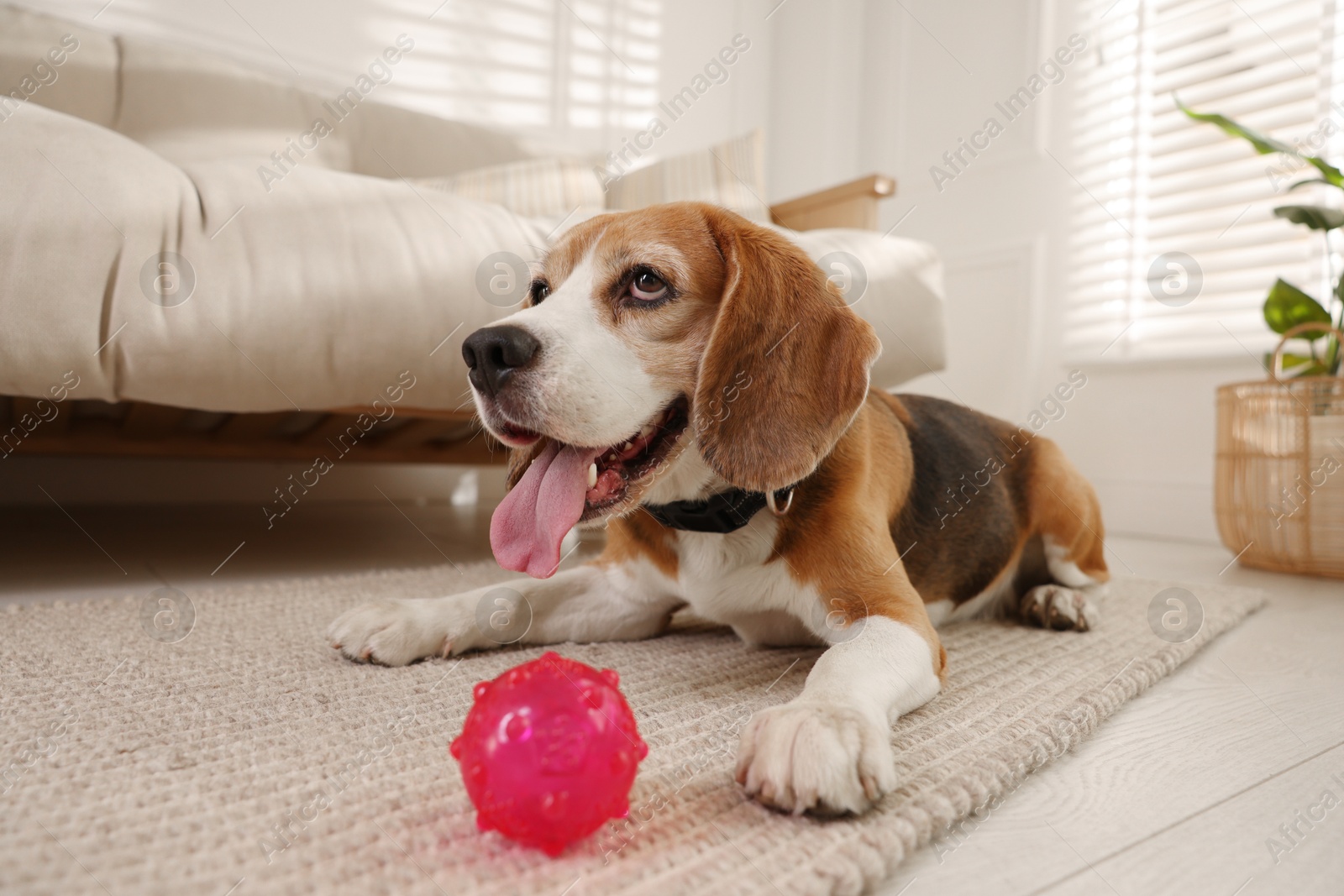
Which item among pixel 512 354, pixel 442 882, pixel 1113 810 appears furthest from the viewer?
pixel 512 354

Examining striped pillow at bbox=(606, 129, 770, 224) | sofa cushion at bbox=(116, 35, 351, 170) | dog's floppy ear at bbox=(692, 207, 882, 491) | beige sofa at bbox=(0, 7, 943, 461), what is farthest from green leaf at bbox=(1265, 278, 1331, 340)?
sofa cushion at bbox=(116, 35, 351, 170)

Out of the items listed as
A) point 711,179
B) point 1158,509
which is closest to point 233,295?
point 711,179

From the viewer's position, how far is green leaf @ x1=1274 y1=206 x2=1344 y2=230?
293cm

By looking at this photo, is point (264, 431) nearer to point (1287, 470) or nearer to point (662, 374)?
point (662, 374)

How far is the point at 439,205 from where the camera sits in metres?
2.18

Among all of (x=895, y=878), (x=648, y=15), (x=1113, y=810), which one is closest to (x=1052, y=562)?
(x=1113, y=810)

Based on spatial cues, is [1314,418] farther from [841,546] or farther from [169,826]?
[169,826]

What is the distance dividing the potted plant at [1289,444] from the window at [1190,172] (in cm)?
65

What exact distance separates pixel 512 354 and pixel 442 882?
70 centimetres

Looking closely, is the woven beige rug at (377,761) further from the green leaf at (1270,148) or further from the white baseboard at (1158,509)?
the white baseboard at (1158,509)

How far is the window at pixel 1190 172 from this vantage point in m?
3.71

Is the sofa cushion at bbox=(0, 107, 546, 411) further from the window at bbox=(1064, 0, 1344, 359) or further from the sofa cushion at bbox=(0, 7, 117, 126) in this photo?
the window at bbox=(1064, 0, 1344, 359)

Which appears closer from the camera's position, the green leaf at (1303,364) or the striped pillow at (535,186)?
the green leaf at (1303,364)

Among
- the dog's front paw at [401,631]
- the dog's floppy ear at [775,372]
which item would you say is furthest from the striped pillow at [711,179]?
the dog's front paw at [401,631]
